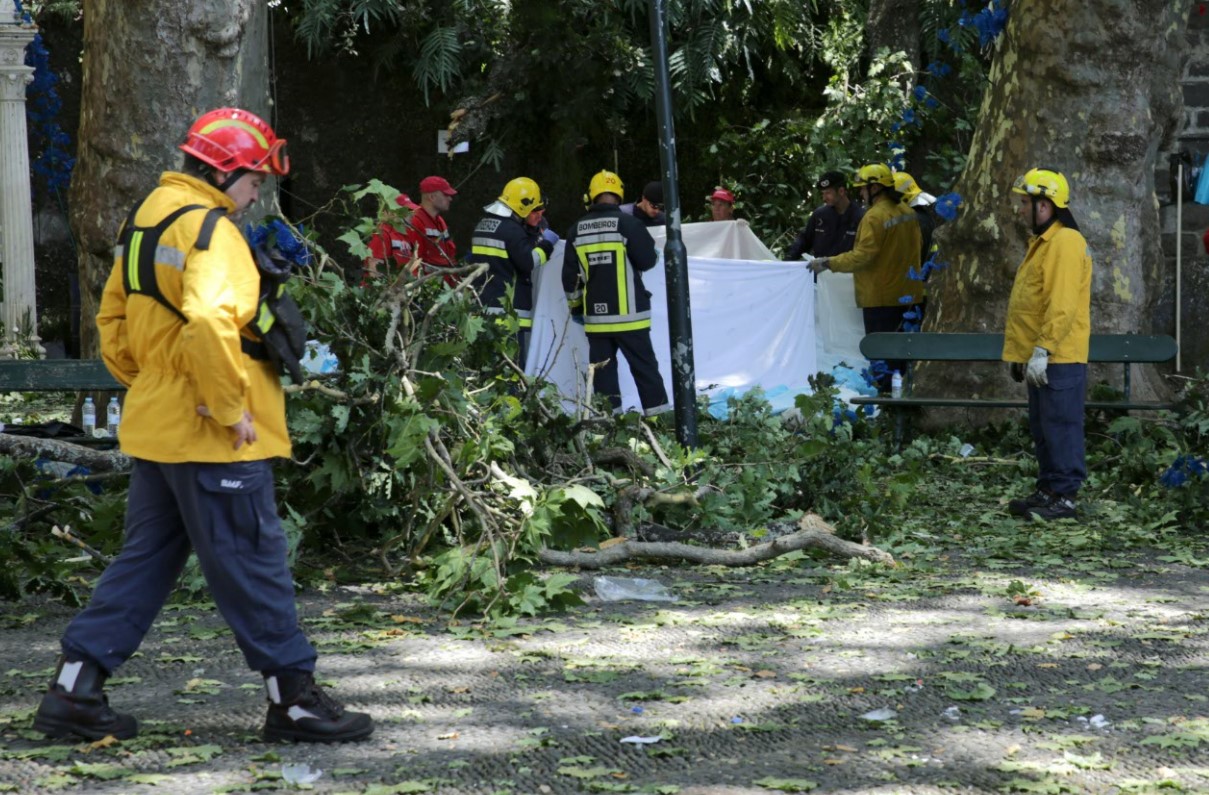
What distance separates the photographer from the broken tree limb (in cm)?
741

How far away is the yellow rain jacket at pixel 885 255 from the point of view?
13336 mm

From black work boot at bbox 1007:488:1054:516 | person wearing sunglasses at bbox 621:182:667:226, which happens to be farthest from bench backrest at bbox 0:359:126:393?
person wearing sunglasses at bbox 621:182:667:226

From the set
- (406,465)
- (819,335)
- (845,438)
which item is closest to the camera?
(406,465)

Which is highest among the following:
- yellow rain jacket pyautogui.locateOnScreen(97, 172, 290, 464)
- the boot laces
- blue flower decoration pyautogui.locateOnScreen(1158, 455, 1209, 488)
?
yellow rain jacket pyautogui.locateOnScreen(97, 172, 290, 464)

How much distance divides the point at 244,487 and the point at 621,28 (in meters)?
15.7

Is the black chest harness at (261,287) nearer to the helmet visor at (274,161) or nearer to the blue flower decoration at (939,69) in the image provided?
the helmet visor at (274,161)

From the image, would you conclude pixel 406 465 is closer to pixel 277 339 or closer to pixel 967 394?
pixel 277 339

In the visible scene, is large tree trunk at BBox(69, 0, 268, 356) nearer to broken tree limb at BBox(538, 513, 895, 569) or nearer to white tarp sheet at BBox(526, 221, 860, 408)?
broken tree limb at BBox(538, 513, 895, 569)

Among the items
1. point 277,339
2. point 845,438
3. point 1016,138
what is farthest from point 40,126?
point 277,339

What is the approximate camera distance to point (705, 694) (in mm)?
5297

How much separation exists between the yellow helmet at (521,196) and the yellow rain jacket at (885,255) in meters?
2.51

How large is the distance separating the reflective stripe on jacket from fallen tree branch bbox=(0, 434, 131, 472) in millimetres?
5078

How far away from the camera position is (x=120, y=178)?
9.68 meters

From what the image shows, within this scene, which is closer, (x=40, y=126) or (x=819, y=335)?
(x=819, y=335)
